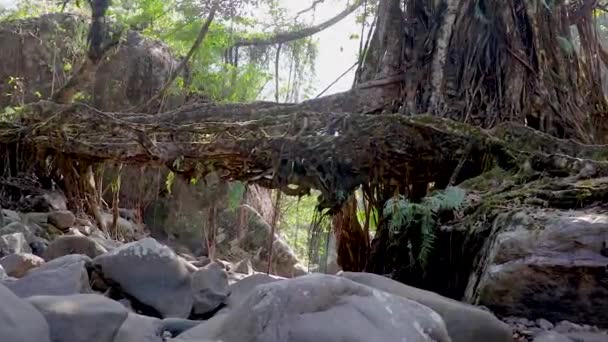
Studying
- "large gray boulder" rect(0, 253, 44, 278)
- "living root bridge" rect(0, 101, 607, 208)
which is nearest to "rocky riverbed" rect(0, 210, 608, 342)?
"large gray boulder" rect(0, 253, 44, 278)

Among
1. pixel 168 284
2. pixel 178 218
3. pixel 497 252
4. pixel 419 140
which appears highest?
pixel 419 140

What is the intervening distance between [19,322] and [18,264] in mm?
1855

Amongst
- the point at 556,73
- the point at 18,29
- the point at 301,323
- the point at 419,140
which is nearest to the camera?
the point at 301,323

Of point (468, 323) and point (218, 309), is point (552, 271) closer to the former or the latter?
point (468, 323)

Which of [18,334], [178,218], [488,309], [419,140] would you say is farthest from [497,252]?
[178,218]

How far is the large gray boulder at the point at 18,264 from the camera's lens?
3.23 m

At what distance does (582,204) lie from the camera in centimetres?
252

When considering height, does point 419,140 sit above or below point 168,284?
above

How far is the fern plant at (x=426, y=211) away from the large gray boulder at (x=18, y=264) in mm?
1981

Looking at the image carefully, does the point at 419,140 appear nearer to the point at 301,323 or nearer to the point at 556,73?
the point at 556,73

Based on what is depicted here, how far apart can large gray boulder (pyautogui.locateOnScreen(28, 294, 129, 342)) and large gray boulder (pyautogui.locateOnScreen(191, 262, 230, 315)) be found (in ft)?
2.22

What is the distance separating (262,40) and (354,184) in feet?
24.9

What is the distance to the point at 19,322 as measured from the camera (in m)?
1.63

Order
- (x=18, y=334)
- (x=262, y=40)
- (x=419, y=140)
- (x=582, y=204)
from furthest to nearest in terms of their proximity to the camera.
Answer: (x=262, y=40), (x=419, y=140), (x=582, y=204), (x=18, y=334)
